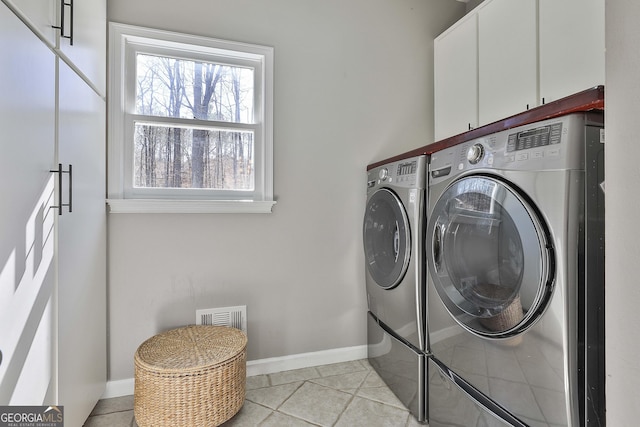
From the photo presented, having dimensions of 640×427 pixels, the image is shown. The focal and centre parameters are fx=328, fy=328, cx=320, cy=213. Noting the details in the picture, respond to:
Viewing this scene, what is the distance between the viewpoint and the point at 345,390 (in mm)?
1857

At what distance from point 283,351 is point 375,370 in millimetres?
595

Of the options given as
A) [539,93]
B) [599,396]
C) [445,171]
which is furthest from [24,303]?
[539,93]

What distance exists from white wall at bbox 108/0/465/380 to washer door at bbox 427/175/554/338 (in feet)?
2.98

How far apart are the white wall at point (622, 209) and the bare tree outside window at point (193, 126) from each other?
5.84ft

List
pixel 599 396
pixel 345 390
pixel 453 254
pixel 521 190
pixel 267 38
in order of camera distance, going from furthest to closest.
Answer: pixel 267 38, pixel 345 390, pixel 453 254, pixel 521 190, pixel 599 396

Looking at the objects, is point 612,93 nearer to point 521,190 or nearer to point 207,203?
point 521,190

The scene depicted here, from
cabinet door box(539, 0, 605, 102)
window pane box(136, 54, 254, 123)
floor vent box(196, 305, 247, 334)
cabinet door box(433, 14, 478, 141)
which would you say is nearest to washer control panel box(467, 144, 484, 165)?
cabinet door box(539, 0, 605, 102)

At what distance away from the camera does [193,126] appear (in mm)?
1978

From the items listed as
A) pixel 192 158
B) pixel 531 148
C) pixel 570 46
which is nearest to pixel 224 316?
pixel 192 158

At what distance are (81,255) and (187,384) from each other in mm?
734

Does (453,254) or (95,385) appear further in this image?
(95,385)

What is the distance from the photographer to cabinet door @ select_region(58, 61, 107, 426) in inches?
50.4

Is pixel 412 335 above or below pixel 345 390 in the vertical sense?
above

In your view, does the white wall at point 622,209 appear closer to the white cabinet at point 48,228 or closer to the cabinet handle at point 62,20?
the white cabinet at point 48,228
